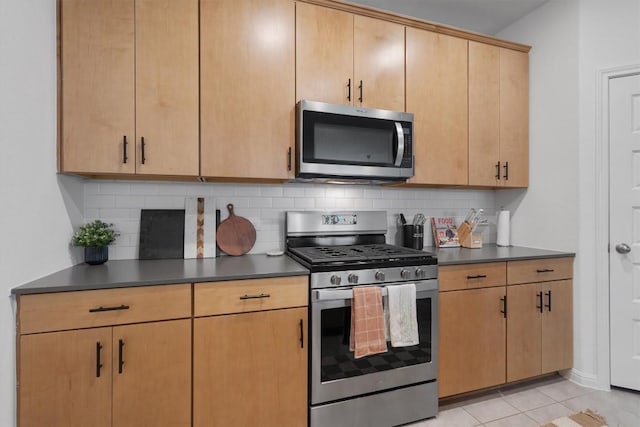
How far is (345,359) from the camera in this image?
1.69m

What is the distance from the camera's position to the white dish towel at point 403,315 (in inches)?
68.4

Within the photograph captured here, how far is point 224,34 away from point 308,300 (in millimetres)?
1593

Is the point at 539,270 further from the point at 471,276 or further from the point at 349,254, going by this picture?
the point at 349,254

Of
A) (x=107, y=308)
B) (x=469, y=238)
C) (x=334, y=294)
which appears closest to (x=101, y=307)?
(x=107, y=308)

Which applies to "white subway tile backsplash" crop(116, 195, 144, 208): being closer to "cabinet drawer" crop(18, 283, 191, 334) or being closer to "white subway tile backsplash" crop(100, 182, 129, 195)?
"white subway tile backsplash" crop(100, 182, 129, 195)

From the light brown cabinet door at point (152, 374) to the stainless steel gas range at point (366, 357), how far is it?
632 millimetres

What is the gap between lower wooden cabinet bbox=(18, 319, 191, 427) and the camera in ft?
4.18

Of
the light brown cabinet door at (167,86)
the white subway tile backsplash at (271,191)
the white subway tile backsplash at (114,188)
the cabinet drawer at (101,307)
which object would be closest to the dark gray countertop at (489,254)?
the white subway tile backsplash at (271,191)

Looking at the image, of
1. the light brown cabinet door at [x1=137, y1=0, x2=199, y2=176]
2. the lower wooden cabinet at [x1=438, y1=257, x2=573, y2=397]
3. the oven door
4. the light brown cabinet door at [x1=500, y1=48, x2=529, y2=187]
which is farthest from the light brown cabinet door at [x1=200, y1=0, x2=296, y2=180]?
the light brown cabinet door at [x1=500, y1=48, x2=529, y2=187]

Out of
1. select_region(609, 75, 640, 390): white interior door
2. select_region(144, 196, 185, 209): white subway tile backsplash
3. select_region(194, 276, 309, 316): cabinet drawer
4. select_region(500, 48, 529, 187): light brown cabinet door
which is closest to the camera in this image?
select_region(194, 276, 309, 316): cabinet drawer

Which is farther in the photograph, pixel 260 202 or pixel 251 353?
pixel 260 202

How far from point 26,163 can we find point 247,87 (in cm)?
112

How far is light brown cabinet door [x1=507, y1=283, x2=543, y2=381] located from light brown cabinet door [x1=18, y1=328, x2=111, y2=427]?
2364 millimetres

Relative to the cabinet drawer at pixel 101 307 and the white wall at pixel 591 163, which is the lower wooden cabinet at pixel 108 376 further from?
the white wall at pixel 591 163
